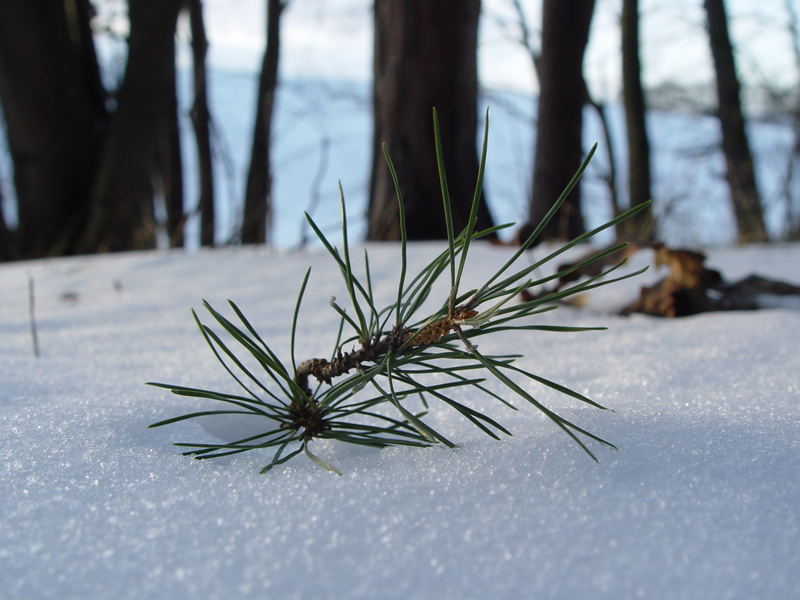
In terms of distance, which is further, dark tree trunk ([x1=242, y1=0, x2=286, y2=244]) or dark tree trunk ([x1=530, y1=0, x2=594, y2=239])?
dark tree trunk ([x1=242, y1=0, x2=286, y2=244])

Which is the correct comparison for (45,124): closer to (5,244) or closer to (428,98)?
(5,244)

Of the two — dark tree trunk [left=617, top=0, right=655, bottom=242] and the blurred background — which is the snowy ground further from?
dark tree trunk [left=617, top=0, right=655, bottom=242]

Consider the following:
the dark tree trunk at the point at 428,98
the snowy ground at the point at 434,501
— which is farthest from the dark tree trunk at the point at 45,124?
the snowy ground at the point at 434,501

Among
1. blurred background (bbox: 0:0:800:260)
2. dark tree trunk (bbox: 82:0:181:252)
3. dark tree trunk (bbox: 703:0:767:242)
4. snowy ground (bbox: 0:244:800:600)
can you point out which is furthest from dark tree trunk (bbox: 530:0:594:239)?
dark tree trunk (bbox: 703:0:767:242)

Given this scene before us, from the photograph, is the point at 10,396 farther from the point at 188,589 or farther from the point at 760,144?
the point at 760,144

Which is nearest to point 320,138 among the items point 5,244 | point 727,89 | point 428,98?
point 428,98

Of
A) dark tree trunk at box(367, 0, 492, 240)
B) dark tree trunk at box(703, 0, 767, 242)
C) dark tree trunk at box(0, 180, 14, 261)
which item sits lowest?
dark tree trunk at box(0, 180, 14, 261)

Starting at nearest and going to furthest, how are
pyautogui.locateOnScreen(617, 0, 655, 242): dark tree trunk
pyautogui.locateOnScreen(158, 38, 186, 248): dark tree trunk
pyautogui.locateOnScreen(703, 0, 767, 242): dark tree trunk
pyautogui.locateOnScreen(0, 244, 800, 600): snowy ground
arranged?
pyautogui.locateOnScreen(0, 244, 800, 600): snowy ground
pyautogui.locateOnScreen(617, 0, 655, 242): dark tree trunk
pyautogui.locateOnScreen(158, 38, 186, 248): dark tree trunk
pyautogui.locateOnScreen(703, 0, 767, 242): dark tree trunk

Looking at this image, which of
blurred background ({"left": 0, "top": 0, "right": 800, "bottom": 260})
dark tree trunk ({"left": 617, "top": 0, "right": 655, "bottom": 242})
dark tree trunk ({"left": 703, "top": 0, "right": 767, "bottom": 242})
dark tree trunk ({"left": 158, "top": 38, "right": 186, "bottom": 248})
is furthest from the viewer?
dark tree trunk ({"left": 703, "top": 0, "right": 767, "bottom": 242})

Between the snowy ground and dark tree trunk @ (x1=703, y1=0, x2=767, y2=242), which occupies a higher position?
dark tree trunk @ (x1=703, y1=0, x2=767, y2=242)
